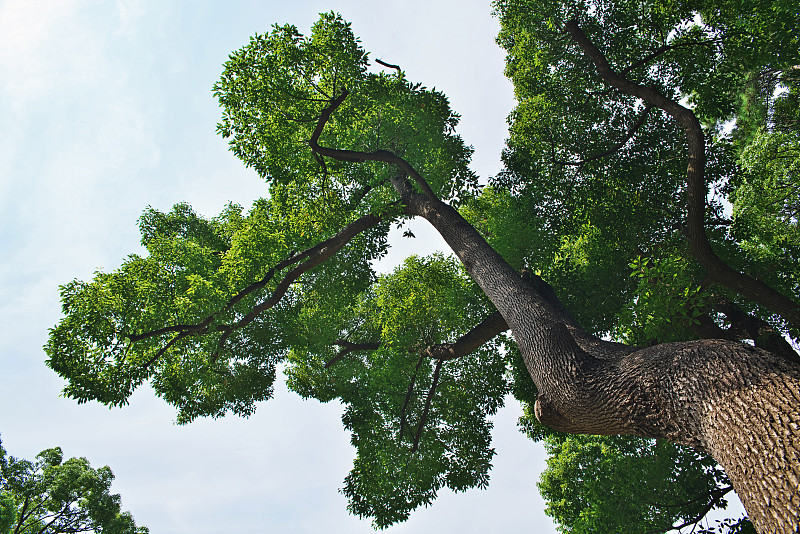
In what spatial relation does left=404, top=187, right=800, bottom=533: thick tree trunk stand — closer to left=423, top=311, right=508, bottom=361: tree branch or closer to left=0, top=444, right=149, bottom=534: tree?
left=423, top=311, right=508, bottom=361: tree branch

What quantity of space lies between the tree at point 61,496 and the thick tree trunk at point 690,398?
19445 mm

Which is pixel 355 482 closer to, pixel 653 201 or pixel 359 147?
pixel 359 147

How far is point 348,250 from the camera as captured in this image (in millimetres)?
11961

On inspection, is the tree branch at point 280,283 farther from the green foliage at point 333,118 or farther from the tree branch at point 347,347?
the tree branch at point 347,347

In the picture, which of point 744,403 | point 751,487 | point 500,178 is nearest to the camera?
point 751,487

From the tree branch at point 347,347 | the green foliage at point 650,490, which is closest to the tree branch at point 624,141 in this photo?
the green foliage at point 650,490

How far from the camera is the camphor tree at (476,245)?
27.5ft

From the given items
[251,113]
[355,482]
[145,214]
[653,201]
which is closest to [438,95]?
[251,113]

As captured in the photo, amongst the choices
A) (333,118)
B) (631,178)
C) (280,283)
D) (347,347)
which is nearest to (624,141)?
(631,178)

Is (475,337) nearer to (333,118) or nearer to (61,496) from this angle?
(333,118)

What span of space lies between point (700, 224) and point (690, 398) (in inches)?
238

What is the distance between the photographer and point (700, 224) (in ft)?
26.5

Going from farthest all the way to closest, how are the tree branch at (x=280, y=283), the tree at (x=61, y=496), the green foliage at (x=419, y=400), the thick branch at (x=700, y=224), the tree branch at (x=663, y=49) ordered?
the tree at (x=61, y=496) < the green foliage at (x=419, y=400) < the tree branch at (x=280, y=283) < the tree branch at (x=663, y=49) < the thick branch at (x=700, y=224)

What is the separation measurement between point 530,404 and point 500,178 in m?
6.24
